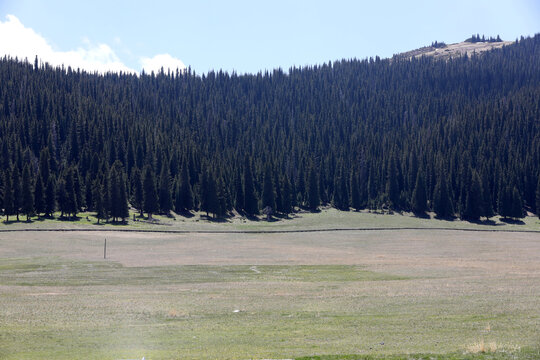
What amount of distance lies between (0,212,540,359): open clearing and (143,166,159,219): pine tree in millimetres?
48303

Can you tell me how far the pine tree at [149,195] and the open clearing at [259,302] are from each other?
48303 mm

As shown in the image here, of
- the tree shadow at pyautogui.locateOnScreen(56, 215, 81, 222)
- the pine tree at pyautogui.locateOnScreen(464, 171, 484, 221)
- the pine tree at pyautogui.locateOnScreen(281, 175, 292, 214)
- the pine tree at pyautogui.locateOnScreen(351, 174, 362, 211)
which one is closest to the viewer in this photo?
the tree shadow at pyautogui.locateOnScreen(56, 215, 81, 222)

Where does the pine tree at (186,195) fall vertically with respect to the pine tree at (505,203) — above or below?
above

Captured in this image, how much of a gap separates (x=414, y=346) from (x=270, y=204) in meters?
113

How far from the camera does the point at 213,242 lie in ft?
283

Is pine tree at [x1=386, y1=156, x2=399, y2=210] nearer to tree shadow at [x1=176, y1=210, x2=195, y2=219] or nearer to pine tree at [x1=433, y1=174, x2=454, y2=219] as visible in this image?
pine tree at [x1=433, y1=174, x2=454, y2=219]

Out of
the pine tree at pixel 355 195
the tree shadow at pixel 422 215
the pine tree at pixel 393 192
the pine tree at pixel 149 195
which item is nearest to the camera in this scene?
the pine tree at pixel 149 195

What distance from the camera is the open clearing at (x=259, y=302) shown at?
76.3 feet

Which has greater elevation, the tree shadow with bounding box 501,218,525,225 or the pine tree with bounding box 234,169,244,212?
the pine tree with bounding box 234,169,244,212

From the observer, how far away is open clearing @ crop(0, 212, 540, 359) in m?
23.3

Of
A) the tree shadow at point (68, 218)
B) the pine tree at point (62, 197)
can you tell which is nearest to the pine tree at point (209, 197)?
the tree shadow at point (68, 218)

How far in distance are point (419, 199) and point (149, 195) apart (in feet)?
232

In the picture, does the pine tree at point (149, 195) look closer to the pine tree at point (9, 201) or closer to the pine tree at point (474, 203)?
the pine tree at point (9, 201)

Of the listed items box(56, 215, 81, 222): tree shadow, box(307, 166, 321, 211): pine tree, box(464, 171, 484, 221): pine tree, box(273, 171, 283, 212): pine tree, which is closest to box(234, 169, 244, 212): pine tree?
box(273, 171, 283, 212): pine tree
